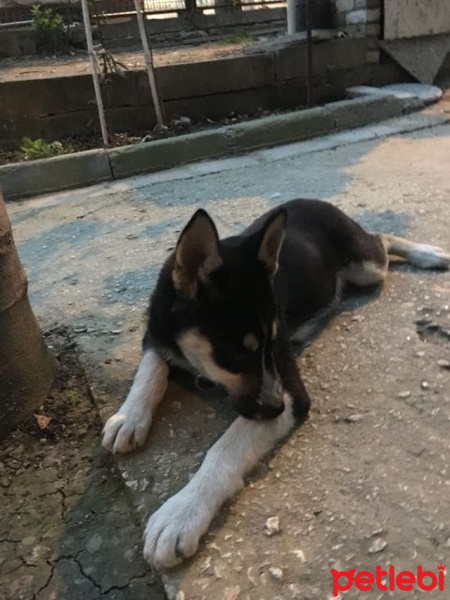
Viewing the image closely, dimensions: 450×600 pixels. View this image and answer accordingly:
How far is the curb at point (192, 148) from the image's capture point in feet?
20.7

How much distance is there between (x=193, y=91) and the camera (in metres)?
7.73

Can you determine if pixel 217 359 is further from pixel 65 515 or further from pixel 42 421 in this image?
pixel 42 421

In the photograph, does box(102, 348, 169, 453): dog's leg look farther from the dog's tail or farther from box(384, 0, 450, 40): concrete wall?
box(384, 0, 450, 40): concrete wall

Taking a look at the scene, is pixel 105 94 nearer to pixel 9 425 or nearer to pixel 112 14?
pixel 112 14

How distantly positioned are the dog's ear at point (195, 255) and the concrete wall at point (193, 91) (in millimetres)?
5639

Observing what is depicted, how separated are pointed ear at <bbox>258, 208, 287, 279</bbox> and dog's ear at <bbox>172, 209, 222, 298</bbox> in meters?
0.20

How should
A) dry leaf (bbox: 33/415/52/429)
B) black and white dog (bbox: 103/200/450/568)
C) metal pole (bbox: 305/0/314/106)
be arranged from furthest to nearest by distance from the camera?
metal pole (bbox: 305/0/314/106)
dry leaf (bbox: 33/415/52/429)
black and white dog (bbox: 103/200/450/568)

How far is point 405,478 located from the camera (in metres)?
2.17

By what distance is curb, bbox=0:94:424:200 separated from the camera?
6.32 m

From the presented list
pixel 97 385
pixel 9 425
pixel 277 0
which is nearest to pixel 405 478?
pixel 97 385

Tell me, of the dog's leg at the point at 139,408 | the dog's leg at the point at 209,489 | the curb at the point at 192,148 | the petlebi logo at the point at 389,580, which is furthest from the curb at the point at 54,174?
the petlebi logo at the point at 389,580

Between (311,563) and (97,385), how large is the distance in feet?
4.53

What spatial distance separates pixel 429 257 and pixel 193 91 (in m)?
5.02

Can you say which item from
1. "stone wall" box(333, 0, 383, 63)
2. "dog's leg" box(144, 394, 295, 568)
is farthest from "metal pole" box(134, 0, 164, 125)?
"dog's leg" box(144, 394, 295, 568)
